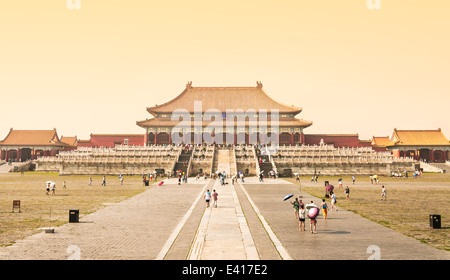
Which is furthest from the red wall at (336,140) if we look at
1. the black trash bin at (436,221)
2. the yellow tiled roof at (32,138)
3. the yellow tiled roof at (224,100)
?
the black trash bin at (436,221)

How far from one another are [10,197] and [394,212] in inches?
1035

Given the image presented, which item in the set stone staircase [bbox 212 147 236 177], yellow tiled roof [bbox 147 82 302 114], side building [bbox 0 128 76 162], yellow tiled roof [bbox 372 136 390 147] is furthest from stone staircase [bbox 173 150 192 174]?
yellow tiled roof [bbox 372 136 390 147]

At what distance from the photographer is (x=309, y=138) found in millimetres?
90875

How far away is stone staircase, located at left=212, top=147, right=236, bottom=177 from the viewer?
2322 inches

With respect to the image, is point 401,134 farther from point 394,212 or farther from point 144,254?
point 144,254

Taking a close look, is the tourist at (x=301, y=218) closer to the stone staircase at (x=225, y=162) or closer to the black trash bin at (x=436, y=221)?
the black trash bin at (x=436, y=221)

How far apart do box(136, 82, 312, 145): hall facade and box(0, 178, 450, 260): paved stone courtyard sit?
219 feet

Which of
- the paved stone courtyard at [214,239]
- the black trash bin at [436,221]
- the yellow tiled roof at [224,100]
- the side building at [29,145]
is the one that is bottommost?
the paved stone courtyard at [214,239]

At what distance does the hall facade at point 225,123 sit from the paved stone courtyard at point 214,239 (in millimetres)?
66886

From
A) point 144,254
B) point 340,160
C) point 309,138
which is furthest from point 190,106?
point 144,254

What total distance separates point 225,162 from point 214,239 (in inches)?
1883

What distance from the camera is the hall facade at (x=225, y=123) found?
8931 cm

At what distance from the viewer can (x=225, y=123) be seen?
90.1m

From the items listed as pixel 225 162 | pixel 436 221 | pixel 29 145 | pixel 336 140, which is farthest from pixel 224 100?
pixel 436 221
